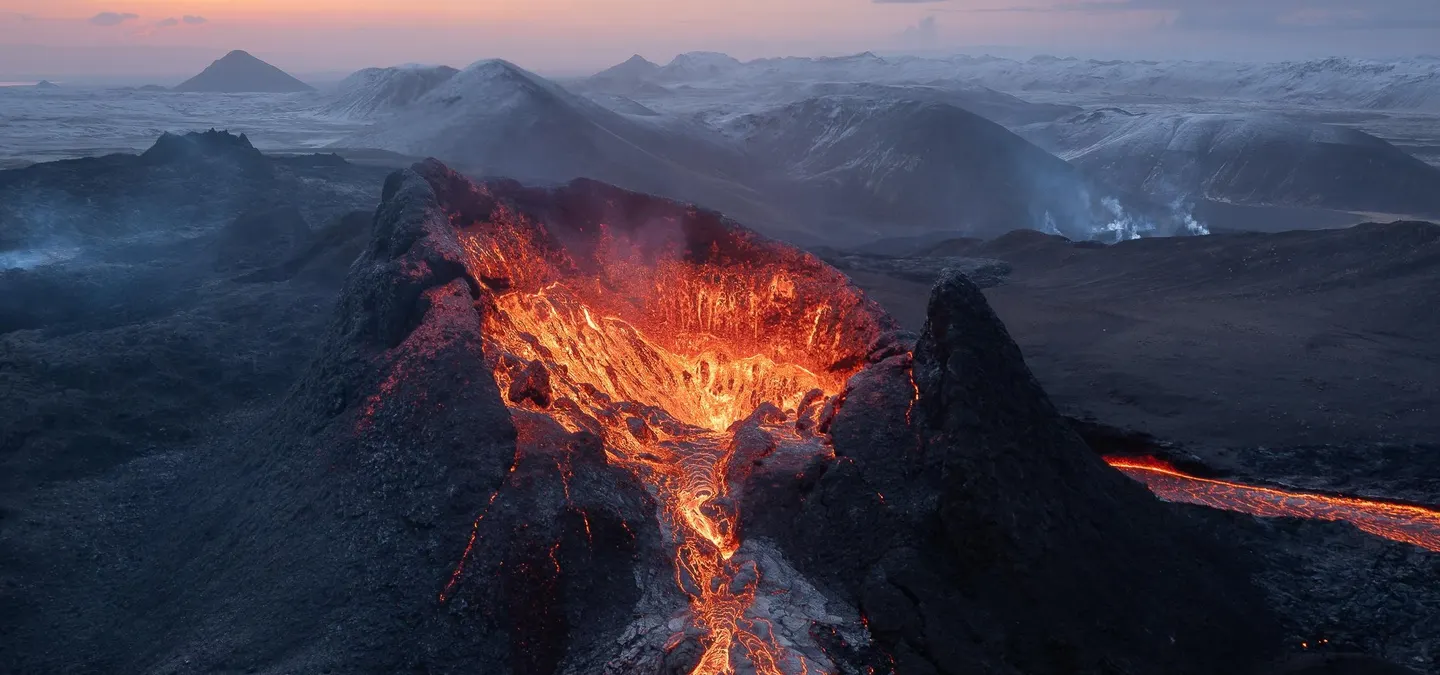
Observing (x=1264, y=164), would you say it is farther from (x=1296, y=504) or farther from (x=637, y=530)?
(x=637, y=530)

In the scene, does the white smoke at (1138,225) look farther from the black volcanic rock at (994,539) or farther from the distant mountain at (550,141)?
the black volcanic rock at (994,539)

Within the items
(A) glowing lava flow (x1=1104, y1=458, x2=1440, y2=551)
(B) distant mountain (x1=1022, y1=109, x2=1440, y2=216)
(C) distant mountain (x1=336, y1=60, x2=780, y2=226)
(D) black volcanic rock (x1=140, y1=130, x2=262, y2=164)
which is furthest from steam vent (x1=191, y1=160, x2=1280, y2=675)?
(B) distant mountain (x1=1022, y1=109, x2=1440, y2=216)

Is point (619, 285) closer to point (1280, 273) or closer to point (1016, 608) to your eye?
point (1016, 608)

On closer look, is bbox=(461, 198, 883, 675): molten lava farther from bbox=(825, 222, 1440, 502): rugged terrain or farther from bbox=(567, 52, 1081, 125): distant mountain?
bbox=(567, 52, 1081, 125): distant mountain

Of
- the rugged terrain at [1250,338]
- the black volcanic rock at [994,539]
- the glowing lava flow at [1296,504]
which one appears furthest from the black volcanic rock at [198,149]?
the glowing lava flow at [1296,504]

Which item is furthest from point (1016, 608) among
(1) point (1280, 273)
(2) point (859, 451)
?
(1) point (1280, 273)

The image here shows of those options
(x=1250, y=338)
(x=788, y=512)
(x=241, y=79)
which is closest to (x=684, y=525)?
(x=788, y=512)
